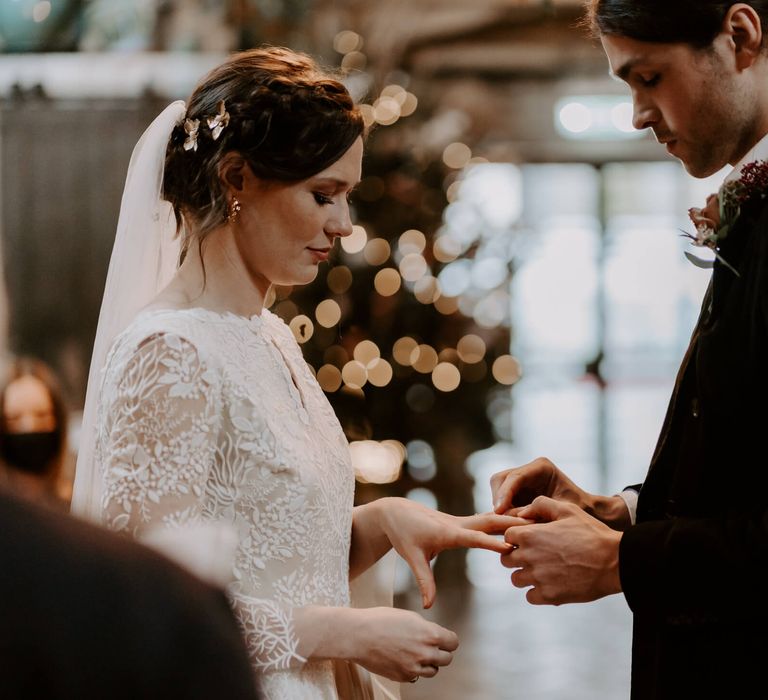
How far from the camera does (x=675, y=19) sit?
170 cm

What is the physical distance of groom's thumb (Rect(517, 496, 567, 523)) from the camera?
1.81 m

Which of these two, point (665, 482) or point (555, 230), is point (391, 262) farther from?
point (555, 230)

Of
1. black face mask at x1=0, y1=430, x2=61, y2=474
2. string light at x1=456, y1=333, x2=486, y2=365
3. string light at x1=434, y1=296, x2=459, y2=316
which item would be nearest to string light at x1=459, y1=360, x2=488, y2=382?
string light at x1=456, y1=333, x2=486, y2=365

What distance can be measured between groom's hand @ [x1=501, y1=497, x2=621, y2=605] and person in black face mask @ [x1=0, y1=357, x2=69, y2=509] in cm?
164

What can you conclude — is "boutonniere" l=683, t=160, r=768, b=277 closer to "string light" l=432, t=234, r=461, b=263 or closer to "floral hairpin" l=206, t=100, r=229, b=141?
"floral hairpin" l=206, t=100, r=229, b=141

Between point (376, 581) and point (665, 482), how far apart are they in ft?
2.09

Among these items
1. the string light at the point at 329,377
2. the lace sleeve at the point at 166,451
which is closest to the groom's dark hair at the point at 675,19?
the lace sleeve at the point at 166,451

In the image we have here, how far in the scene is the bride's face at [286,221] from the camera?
5.98 feet

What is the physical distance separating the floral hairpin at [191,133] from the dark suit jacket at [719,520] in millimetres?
906

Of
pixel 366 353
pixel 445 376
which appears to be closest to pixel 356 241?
pixel 366 353

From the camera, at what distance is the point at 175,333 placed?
164 centimetres

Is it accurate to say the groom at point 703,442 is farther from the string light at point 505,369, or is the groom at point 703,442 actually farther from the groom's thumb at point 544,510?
the string light at point 505,369

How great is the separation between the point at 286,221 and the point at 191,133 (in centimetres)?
23

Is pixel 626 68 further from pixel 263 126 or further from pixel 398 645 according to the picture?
pixel 398 645
